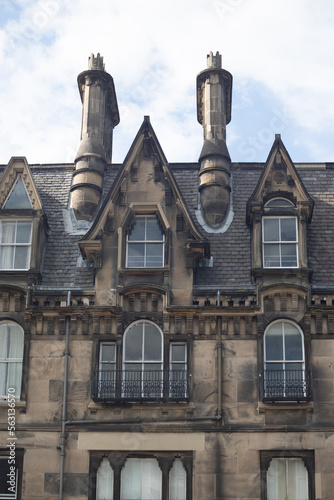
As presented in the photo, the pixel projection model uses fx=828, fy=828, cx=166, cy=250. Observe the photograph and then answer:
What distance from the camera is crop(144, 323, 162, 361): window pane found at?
26.4m

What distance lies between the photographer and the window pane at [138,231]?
28.2m

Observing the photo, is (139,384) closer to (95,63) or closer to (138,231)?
(138,231)

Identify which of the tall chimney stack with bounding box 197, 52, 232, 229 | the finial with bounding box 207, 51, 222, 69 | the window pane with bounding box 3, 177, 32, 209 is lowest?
the window pane with bounding box 3, 177, 32, 209

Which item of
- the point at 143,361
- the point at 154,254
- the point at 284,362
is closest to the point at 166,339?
the point at 143,361

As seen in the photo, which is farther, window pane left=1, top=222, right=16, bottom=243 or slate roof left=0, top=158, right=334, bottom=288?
window pane left=1, top=222, right=16, bottom=243

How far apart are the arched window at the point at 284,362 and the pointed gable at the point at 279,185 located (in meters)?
4.22

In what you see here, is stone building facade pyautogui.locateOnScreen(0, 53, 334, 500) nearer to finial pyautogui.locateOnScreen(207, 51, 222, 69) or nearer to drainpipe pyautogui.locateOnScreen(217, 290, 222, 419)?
drainpipe pyautogui.locateOnScreen(217, 290, 222, 419)

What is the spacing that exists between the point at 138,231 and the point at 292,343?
21.2 ft

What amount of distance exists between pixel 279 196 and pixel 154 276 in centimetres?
528

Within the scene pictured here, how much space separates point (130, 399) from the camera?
2542cm

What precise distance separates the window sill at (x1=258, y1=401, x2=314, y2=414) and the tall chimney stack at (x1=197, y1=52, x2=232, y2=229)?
23.7ft

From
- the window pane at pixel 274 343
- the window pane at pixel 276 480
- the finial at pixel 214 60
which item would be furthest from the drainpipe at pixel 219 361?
the finial at pixel 214 60

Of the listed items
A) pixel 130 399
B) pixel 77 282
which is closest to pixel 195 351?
pixel 130 399

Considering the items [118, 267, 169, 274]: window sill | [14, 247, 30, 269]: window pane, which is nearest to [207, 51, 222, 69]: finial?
[118, 267, 169, 274]: window sill
